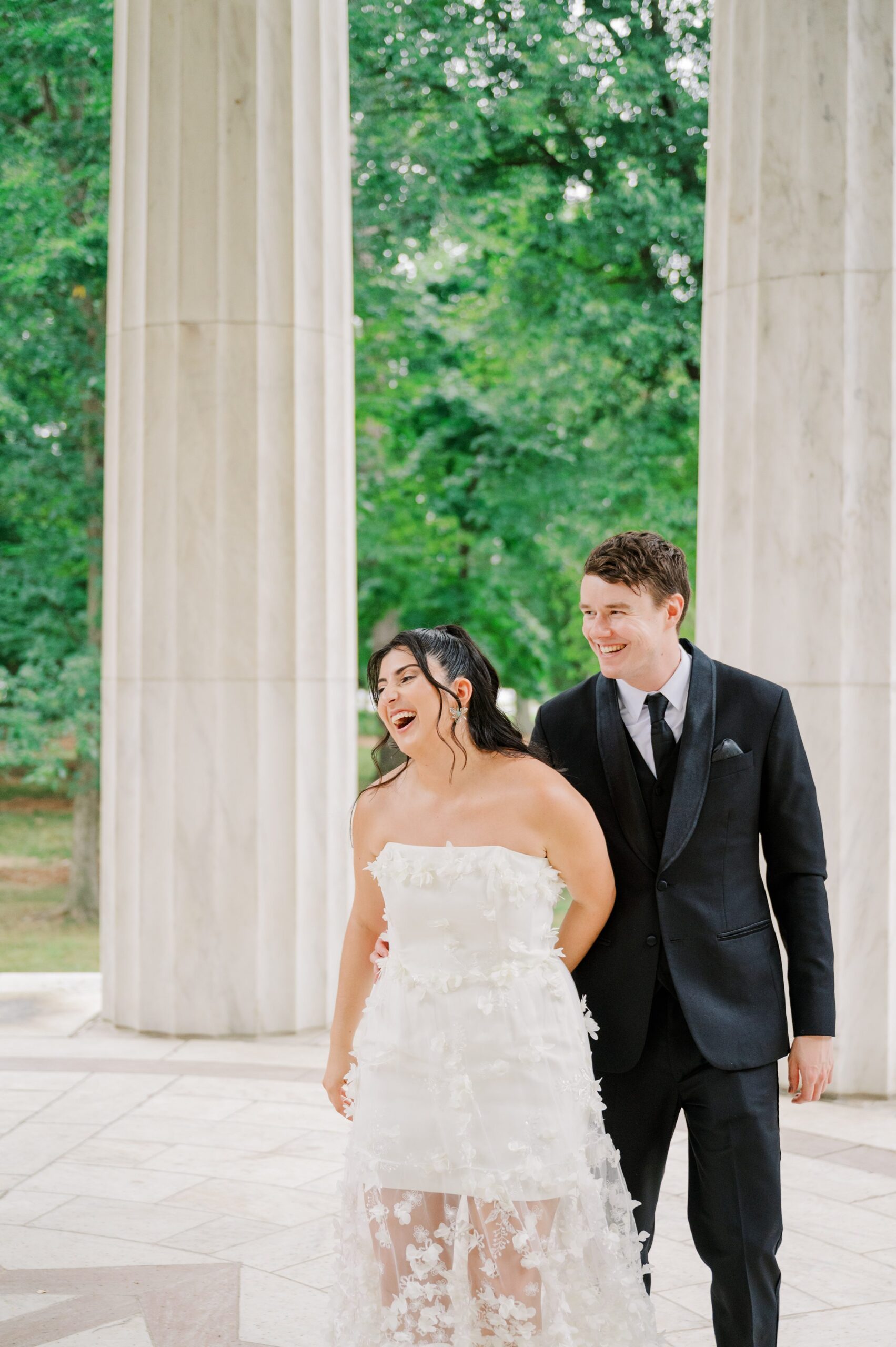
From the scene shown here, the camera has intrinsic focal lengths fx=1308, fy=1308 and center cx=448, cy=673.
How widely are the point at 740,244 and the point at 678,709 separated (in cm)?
472

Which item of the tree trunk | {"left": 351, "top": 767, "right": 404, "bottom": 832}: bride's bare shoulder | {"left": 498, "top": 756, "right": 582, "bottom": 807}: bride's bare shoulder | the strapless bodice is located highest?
{"left": 498, "top": 756, "right": 582, "bottom": 807}: bride's bare shoulder

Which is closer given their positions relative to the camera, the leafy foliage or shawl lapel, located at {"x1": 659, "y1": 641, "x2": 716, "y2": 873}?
shawl lapel, located at {"x1": 659, "y1": 641, "x2": 716, "y2": 873}

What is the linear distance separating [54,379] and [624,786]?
1255 centimetres

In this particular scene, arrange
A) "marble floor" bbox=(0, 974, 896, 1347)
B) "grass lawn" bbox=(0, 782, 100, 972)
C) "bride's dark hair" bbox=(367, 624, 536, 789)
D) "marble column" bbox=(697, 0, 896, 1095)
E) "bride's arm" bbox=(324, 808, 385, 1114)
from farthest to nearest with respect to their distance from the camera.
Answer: "grass lawn" bbox=(0, 782, 100, 972) → "marble column" bbox=(697, 0, 896, 1095) → "marble floor" bbox=(0, 974, 896, 1347) → "bride's arm" bbox=(324, 808, 385, 1114) → "bride's dark hair" bbox=(367, 624, 536, 789)

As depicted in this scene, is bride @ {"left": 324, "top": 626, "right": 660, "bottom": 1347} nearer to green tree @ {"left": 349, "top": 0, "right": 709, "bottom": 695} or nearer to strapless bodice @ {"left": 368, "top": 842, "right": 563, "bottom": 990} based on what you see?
strapless bodice @ {"left": 368, "top": 842, "right": 563, "bottom": 990}

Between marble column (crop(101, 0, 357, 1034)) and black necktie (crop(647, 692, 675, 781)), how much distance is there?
5.01 metres

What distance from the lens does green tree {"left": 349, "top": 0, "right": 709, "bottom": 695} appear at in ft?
46.1

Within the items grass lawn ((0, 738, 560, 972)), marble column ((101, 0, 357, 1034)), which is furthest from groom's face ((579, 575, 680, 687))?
grass lawn ((0, 738, 560, 972))

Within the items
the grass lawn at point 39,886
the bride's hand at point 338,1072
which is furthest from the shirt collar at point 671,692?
the grass lawn at point 39,886

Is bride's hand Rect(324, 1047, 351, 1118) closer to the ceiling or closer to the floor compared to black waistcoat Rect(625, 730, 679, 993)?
closer to the floor

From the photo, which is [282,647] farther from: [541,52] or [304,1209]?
[541,52]

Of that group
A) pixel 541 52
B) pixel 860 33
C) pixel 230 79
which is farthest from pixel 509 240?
pixel 860 33

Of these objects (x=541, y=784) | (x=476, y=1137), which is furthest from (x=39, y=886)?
(x=541, y=784)

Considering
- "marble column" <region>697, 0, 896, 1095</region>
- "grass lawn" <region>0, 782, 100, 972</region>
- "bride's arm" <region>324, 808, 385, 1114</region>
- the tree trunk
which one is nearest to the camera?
"bride's arm" <region>324, 808, 385, 1114</region>
